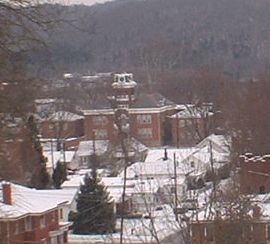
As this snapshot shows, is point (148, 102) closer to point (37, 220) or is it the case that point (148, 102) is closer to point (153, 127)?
point (153, 127)

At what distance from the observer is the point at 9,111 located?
174 inches

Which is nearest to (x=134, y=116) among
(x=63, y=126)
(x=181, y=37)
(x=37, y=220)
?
(x=63, y=126)

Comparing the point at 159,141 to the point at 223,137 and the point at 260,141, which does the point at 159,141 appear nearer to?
the point at 223,137

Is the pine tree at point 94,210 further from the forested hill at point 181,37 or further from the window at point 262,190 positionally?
the forested hill at point 181,37

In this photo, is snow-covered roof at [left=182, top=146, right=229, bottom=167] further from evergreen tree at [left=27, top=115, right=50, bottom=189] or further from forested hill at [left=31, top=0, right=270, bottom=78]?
forested hill at [left=31, top=0, right=270, bottom=78]

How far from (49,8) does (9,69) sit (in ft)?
1.13

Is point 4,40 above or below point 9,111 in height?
above

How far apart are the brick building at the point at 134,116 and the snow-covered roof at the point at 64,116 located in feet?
2.38

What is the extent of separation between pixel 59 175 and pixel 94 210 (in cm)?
539

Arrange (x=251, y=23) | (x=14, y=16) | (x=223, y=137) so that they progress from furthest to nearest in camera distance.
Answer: (x=251, y=23) < (x=223, y=137) < (x=14, y=16)

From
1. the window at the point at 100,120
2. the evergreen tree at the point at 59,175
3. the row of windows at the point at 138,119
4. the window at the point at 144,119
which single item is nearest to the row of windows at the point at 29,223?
the evergreen tree at the point at 59,175

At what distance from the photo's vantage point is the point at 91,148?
115 ft

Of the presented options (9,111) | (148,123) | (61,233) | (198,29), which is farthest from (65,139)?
(198,29)

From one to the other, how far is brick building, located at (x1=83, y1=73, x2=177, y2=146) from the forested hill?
73.7 ft
